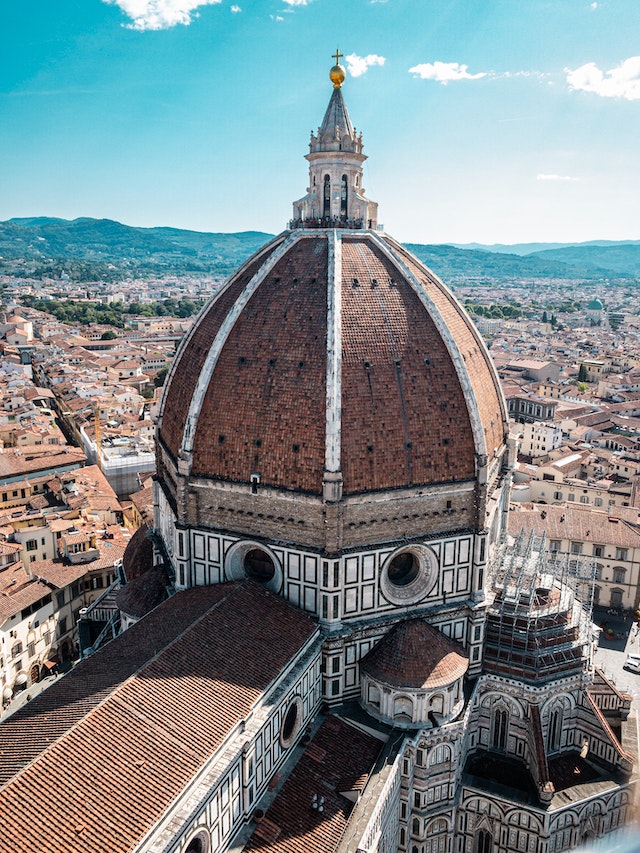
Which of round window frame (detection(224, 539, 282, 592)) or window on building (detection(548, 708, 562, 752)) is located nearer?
round window frame (detection(224, 539, 282, 592))

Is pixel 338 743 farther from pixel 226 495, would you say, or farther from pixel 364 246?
pixel 364 246

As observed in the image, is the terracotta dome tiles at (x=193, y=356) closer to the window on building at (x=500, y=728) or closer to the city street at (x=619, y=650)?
the window on building at (x=500, y=728)

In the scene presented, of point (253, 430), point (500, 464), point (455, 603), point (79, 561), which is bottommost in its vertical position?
point (79, 561)

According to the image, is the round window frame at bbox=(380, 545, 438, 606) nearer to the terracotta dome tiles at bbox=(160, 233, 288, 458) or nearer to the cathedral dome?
the cathedral dome

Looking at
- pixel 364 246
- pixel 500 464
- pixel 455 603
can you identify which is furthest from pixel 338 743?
pixel 364 246

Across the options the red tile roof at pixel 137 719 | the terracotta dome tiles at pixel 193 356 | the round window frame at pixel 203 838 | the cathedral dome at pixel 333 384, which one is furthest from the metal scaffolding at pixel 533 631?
the terracotta dome tiles at pixel 193 356

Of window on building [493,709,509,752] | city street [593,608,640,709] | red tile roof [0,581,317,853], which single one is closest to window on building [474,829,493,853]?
window on building [493,709,509,752]
